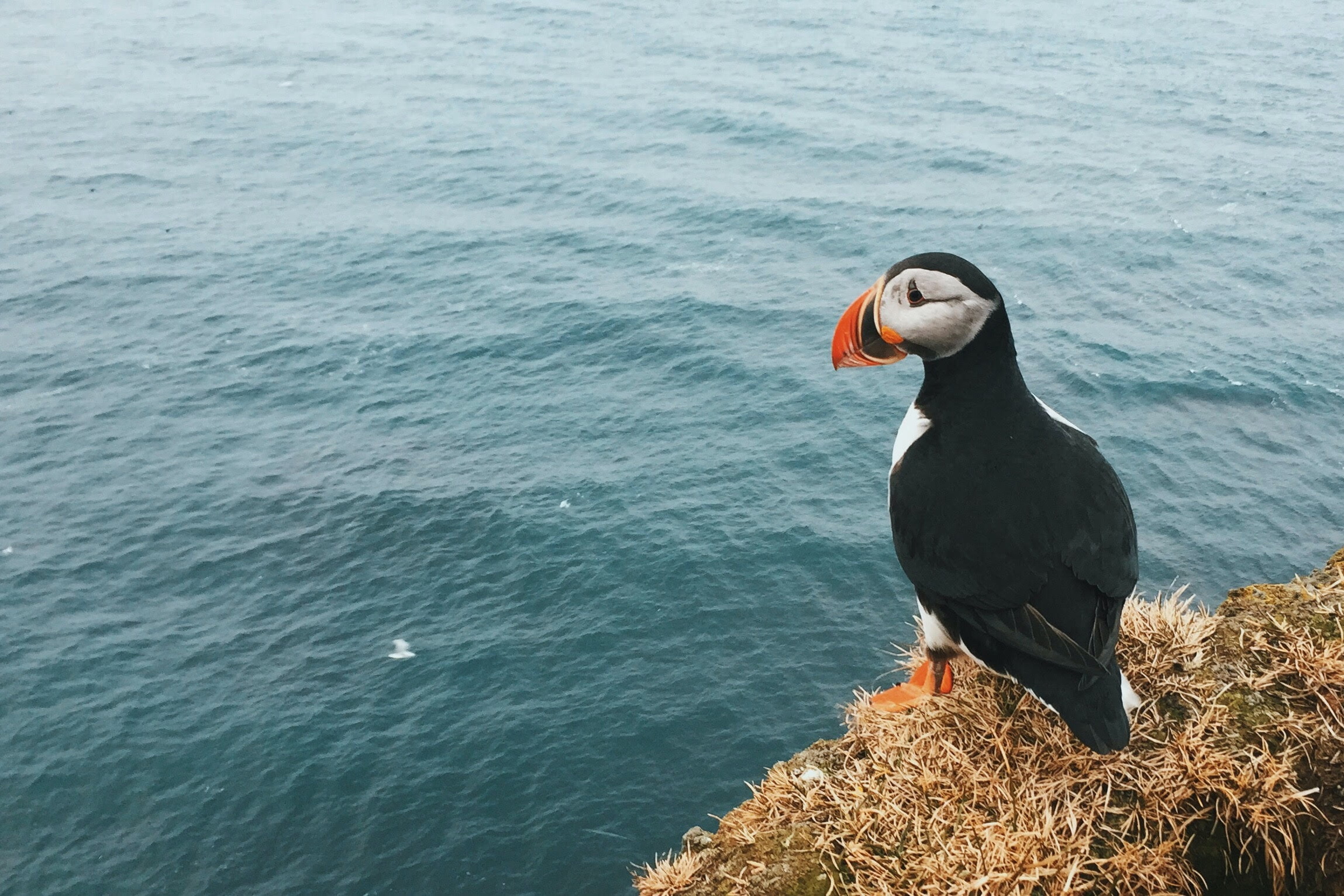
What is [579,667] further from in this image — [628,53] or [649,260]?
[628,53]

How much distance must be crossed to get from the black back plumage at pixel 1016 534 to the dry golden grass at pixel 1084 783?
412mm

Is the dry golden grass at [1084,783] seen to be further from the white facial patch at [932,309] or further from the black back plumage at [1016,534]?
the white facial patch at [932,309]

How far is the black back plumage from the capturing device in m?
6.31

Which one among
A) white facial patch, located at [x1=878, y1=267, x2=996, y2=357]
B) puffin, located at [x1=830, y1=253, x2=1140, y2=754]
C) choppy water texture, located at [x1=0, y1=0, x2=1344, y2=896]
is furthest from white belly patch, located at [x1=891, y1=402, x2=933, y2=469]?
choppy water texture, located at [x1=0, y1=0, x2=1344, y2=896]

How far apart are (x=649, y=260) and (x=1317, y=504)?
3197 cm

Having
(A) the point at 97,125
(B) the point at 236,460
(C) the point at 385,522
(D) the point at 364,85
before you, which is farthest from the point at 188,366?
(D) the point at 364,85

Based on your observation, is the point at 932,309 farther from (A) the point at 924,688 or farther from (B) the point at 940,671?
(A) the point at 924,688

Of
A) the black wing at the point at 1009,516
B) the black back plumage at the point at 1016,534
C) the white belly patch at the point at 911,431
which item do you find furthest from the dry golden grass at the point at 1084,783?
the white belly patch at the point at 911,431

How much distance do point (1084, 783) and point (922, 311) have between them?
3.33m

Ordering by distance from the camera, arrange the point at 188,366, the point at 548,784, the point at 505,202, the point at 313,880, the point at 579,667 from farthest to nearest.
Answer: the point at 505,202 → the point at 188,366 → the point at 579,667 → the point at 548,784 → the point at 313,880

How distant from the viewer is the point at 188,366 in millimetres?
45344

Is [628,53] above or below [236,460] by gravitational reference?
above

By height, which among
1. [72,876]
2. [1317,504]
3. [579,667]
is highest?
[1317,504]

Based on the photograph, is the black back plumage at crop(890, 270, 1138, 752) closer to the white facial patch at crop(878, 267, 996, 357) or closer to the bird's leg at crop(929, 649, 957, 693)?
the white facial patch at crop(878, 267, 996, 357)
